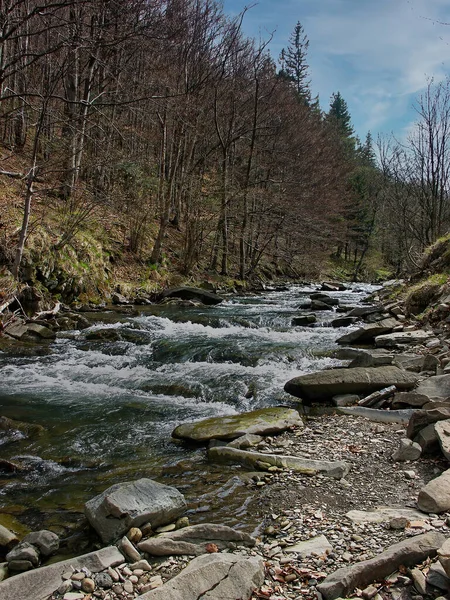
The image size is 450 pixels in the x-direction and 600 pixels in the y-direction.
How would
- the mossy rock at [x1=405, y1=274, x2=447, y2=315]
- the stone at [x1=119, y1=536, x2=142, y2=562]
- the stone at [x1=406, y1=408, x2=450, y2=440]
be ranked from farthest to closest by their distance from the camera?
the mossy rock at [x1=405, y1=274, x2=447, y2=315], the stone at [x1=406, y1=408, x2=450, y2=440], the stone at [x1=119, y1=536, x2=142, y2=562]

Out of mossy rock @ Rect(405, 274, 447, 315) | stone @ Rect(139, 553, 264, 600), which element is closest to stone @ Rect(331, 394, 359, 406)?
stone @ Rect(139, 553, 264, 600)

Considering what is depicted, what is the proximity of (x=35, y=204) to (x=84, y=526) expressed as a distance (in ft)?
44.4

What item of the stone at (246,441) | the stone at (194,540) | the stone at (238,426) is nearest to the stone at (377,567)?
the stone at (194,540)

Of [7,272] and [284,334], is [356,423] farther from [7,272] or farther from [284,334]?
[7,272]

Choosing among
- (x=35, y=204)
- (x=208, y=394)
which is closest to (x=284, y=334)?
(x=208, y=394)

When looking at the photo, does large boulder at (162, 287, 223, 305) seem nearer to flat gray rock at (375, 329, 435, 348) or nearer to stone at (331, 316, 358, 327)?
stone at (331, 316, 358, 327)

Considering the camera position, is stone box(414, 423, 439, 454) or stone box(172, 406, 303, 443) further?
stone box(172, 406, 303, 443)

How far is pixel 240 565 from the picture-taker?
267 centimetres

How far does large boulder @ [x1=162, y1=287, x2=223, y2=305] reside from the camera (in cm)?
1662

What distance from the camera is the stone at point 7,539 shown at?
10.7 feet

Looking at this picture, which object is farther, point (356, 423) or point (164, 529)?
Answer: point (356, 423)

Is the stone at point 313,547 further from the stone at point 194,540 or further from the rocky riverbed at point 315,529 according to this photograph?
the stone at point 194,540

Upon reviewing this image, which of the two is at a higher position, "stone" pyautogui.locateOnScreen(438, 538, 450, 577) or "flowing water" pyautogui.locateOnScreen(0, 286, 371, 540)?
"stone" pyautogui.locateOnScreen(438, 538, 450, 577)

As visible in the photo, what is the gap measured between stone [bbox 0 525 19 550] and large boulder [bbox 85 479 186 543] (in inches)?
20.8
